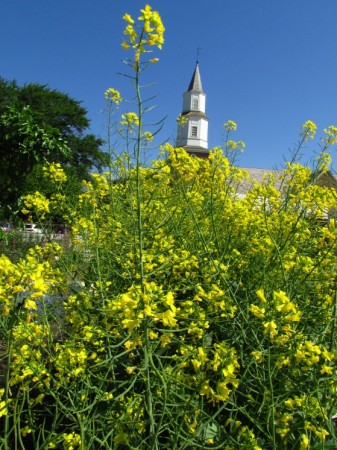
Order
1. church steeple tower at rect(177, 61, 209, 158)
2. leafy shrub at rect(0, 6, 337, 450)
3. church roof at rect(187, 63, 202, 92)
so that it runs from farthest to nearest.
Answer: church steeple tower at rect(177, 61, 209, 158), church roof at rect(187, 63, 202, 92), leafy shrub at rect(0, 6, 337, 450)

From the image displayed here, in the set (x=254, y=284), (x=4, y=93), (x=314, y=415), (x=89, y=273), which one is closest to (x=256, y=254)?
(x=254, y=284)

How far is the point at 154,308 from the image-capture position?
130 cm

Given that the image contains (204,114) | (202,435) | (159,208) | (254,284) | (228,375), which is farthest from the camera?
(204,114)

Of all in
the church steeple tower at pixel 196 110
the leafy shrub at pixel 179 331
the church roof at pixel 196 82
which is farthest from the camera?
the church steeple tower at pixel 196 110

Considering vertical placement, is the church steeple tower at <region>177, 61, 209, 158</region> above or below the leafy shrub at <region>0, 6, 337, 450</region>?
above

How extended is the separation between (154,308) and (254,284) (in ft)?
4.19

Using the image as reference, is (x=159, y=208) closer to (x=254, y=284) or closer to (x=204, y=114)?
(x=254, y=284)

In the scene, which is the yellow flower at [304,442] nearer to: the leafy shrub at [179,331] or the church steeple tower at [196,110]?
the leafy shrub at [179,331]

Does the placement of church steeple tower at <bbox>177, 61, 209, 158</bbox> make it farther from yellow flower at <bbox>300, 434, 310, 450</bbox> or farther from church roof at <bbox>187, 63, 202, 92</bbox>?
yellow flower at <bbox>300, 434, 310, 450</bbox>

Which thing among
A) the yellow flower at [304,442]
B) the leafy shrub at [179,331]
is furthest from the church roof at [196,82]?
the yellow flower at [304,442]

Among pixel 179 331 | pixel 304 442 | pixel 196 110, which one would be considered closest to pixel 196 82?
pixel 196 110

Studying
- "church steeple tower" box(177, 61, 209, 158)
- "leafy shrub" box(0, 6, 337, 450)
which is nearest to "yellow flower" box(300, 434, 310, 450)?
"leafy shrub" box(0, 6, 337, 450)

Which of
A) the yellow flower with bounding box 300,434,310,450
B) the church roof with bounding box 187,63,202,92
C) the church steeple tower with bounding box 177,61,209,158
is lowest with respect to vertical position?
the yellow flower with bounding box 300,434,310,450

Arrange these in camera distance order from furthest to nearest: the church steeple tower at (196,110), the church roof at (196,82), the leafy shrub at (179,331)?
1. the church steeple tower at (196,110)
2. the church roof at (196,82)
3. the leafy shrub at (179,331)
